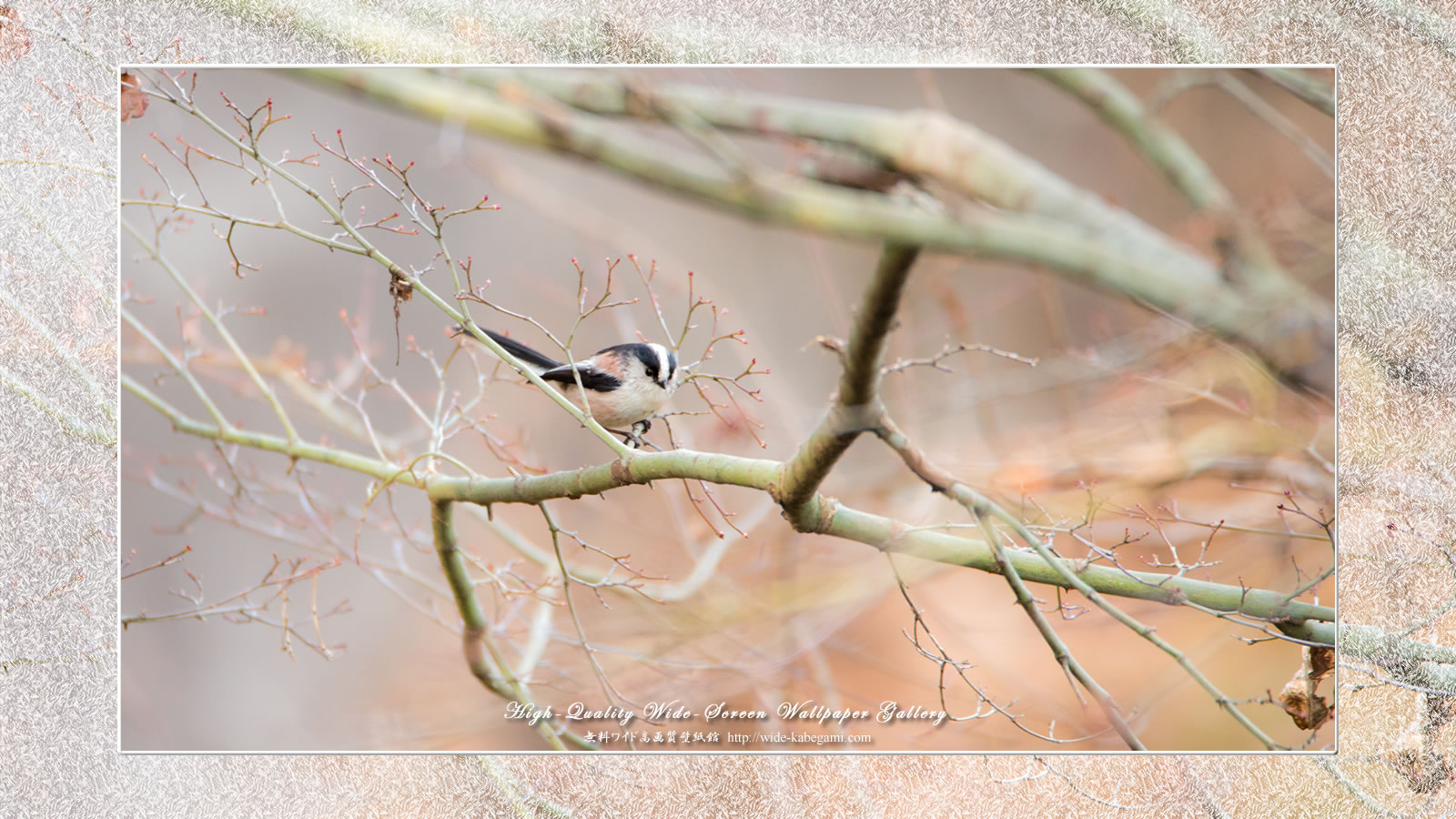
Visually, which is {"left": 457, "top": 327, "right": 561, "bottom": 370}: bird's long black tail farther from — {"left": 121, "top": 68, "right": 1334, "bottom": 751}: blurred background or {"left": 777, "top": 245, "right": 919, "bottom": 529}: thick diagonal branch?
{"left": 777, "top": 245, "right": 919, "bottom": 529}: thick diagonal branch

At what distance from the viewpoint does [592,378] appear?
1875 mm

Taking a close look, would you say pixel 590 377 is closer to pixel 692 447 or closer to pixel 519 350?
pixel 519 350

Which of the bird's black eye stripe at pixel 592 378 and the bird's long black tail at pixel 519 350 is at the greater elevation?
the bird's long black tail at pixel 519 350

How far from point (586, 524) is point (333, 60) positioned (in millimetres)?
975

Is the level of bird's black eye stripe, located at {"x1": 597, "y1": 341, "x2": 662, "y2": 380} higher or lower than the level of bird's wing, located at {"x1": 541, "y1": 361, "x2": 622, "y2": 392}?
higher

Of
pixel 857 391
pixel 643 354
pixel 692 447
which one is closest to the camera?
pixel 857 391

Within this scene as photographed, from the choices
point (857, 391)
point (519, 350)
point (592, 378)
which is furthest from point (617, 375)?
point (857, 391)

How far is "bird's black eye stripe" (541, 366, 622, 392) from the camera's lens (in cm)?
186

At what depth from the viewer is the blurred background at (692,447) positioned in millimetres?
1837

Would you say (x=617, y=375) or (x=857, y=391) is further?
(x=617, y=375)

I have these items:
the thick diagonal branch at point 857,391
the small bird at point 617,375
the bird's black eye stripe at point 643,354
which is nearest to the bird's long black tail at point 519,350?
the small bird at point 617,375

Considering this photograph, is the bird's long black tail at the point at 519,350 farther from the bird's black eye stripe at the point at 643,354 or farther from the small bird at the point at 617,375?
the bird's black eye stripe at the point at 643,354

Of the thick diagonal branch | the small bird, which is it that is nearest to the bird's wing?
the small bird

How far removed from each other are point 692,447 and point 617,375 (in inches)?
8.3
